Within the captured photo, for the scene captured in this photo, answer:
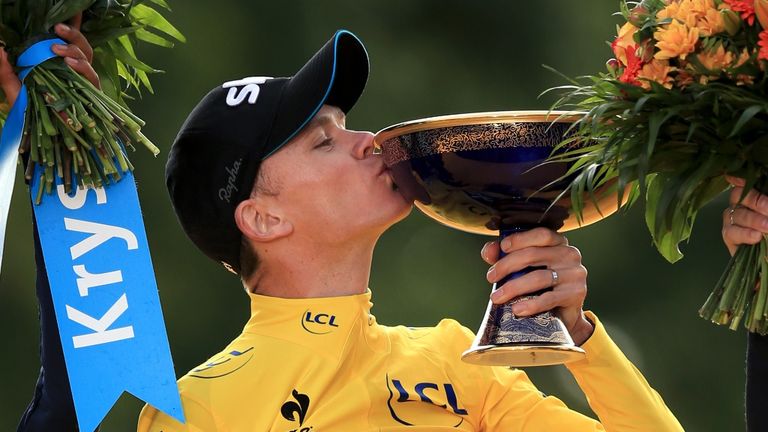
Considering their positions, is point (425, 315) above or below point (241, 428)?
below

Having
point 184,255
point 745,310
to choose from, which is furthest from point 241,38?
point 745,310

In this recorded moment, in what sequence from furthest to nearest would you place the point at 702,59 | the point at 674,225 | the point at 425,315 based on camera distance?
the point at 425,315, the point at 674,225, the point at 702,59

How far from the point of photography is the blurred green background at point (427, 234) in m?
7.40

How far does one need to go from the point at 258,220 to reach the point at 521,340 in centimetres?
79

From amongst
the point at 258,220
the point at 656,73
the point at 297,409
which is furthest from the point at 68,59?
the point at 656,73

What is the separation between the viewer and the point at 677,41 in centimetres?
288

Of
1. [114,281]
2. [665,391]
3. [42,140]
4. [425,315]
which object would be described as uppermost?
[42,140]

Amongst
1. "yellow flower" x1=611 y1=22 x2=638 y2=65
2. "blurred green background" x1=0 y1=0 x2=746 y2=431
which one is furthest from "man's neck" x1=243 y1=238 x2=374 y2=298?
"blurred green background" x1=0 y1=0 x2=746 y2=431

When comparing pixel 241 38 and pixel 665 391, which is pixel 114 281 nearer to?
pixel 241 38

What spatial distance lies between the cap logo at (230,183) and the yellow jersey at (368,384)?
251mm

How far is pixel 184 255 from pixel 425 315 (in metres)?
1.15

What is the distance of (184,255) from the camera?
748cm

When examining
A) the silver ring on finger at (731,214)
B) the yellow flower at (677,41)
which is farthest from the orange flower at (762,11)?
the silver ring on finger at (731,214)

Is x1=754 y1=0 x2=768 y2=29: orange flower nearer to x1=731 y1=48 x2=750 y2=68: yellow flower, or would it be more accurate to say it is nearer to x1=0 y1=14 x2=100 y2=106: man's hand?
x1=731 y1=48 x2=750 y2=68: yellow flower
